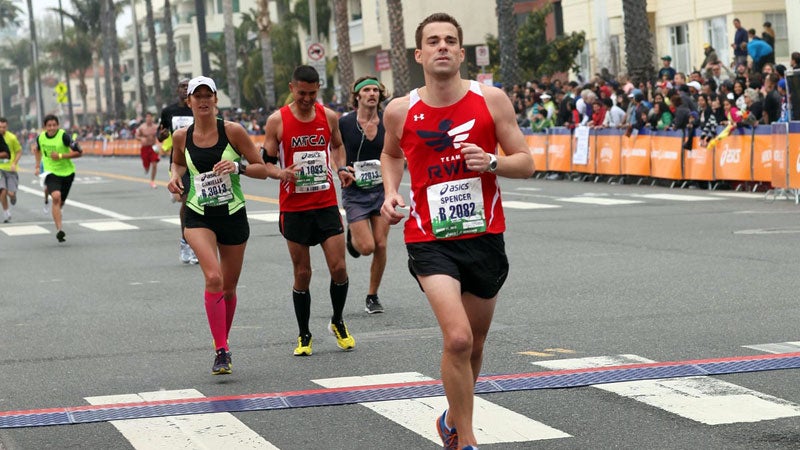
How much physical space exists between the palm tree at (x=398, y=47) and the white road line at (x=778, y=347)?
33.2 meters

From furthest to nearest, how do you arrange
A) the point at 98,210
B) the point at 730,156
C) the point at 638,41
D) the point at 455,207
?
the point at 638,41 < the point at 98,210 < the point at 730,156 < the point at 455,207

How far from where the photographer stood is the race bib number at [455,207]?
659 cm

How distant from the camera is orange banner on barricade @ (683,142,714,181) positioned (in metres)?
25.8

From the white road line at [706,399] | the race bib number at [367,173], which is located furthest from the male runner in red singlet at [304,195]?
the white road line at [706,399]

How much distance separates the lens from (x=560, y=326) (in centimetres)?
1092

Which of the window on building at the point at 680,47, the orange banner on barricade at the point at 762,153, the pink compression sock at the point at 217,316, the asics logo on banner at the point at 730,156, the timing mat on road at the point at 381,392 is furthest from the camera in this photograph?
the window on building at the point at 680,47

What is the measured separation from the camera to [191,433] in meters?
7.49

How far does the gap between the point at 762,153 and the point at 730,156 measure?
1.13 metres

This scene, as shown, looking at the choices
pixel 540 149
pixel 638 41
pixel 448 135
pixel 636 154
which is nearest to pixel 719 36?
pixel 638 41

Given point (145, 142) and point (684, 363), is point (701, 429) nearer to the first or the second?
point (684, 363)

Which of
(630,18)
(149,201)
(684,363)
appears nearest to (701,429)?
(684,363)

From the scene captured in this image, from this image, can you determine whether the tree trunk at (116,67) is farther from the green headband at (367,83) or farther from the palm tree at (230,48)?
the green headband at (367,83)

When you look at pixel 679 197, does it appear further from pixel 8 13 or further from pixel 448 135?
pixel 8 13

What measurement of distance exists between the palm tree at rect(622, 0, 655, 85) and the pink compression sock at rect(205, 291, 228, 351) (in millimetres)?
24846
